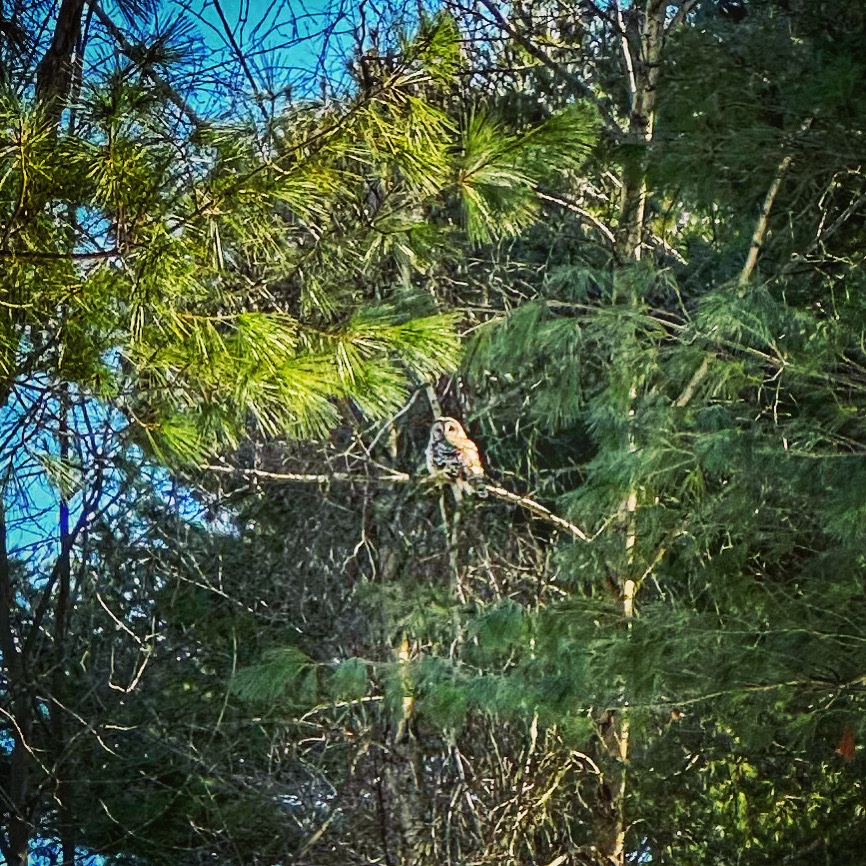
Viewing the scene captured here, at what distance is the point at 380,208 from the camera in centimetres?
249

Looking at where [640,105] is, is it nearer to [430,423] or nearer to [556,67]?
[556,67]

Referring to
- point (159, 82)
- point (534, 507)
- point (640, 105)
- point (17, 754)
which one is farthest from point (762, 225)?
point (17, 754)

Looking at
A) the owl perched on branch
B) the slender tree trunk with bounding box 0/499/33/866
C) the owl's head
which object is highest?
the owl's head

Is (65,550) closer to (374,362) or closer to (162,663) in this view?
(162,663)

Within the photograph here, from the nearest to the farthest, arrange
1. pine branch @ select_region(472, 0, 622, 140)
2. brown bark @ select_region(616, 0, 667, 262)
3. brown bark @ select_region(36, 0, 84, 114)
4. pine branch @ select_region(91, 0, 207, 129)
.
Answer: pine branch @ select_region(91, 0, 207, 129) → brown bark @ select_region(36, 0, 84, 114) → pine branch @ select_region(472, 0, 622, 140) → brown bark @ select_region(616, 0, 667, 262)

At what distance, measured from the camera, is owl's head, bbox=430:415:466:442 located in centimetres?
359

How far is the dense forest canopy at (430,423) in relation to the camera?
215 cm

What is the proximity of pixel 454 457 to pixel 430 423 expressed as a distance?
598mm

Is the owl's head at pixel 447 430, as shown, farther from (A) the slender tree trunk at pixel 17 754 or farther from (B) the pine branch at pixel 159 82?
(B) the pine branch at pixel 159 82

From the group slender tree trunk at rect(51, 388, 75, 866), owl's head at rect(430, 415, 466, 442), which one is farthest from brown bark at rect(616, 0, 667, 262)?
slender tree trunk at rect(51, 388, 75, 866)

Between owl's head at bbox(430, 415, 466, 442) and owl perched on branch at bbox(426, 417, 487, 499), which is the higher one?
owl's head at bbox(430, 415, 466, 442)

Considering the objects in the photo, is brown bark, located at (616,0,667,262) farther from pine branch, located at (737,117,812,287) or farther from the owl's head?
the owl's head

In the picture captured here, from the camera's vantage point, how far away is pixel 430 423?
425cm

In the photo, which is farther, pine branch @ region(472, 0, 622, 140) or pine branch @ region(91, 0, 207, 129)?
pine branch @ region(472, 0, 622, 140)
